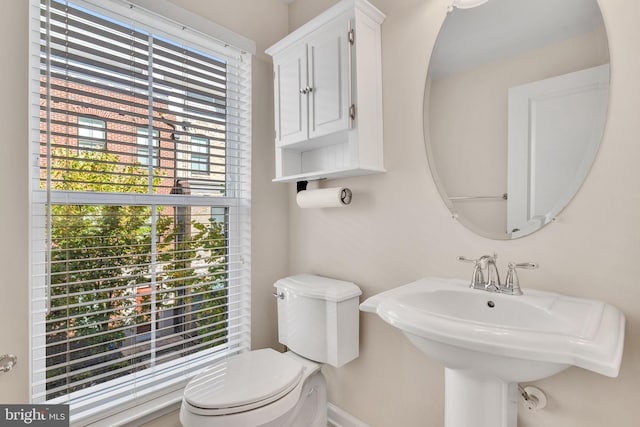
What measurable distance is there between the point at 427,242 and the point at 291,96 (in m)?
1.01

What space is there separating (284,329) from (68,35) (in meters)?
1.63

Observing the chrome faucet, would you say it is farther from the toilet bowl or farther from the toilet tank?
the toilet bowl

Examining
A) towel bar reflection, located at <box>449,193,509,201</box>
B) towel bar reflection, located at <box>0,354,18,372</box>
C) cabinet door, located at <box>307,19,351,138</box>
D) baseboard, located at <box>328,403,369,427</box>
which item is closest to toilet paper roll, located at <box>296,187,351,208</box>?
cabinet door, located at <box>307,19,351,138</box>

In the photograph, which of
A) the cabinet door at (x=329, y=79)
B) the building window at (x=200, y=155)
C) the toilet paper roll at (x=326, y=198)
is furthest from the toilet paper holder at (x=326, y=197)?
the building window at (x=200, y=155)

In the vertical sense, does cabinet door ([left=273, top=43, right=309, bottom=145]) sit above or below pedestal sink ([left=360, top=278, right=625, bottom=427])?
above

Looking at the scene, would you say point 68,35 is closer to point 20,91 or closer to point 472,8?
point 20,91

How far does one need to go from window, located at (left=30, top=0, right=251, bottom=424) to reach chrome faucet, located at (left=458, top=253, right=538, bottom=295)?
48.7 inches

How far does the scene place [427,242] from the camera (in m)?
1.36

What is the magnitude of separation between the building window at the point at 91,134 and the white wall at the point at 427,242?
1049 mm

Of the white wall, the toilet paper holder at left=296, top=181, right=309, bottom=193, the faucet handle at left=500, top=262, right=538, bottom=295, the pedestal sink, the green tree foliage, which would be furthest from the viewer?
the toilet paper holder at left=296, top=181, right=309, bottom=193

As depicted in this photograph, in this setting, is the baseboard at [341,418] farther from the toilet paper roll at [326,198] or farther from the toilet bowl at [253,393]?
the toilet paper roll at [326,198]

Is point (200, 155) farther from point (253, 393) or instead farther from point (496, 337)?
point (496, 337)

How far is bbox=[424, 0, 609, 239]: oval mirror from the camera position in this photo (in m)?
1.02

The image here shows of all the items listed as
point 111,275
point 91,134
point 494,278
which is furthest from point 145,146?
point 494,278
